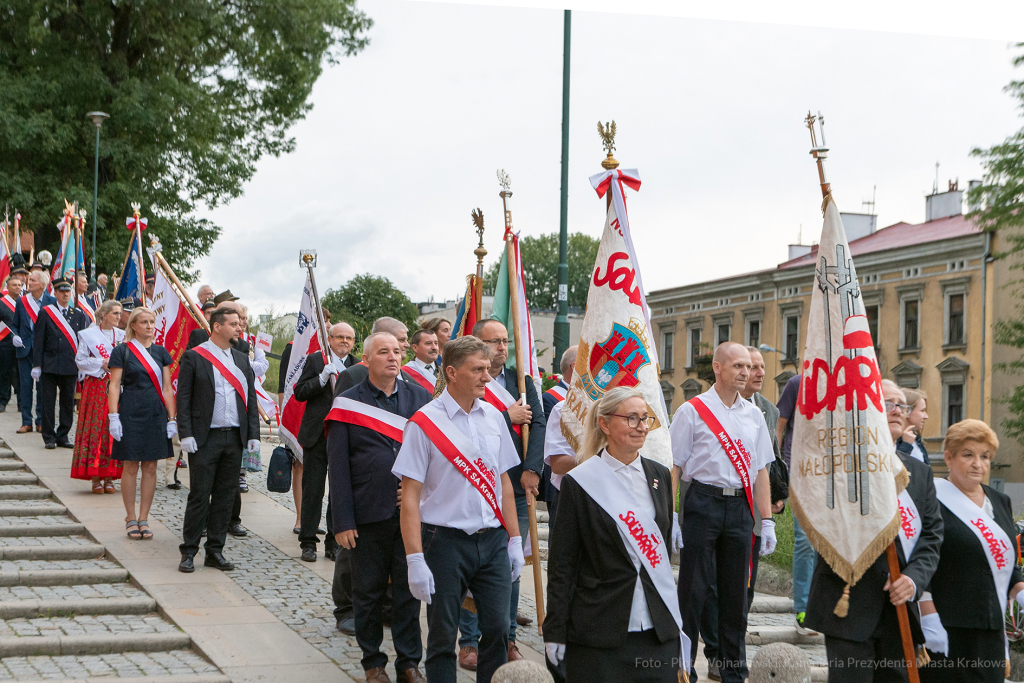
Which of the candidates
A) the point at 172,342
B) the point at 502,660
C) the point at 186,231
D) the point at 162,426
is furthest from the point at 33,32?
the point at 502,660

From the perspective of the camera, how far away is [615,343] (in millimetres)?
6680

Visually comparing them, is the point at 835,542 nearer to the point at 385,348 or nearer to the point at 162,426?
the point at 385,348

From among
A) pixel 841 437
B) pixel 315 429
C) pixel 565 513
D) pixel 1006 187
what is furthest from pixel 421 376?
pixel 1006 187

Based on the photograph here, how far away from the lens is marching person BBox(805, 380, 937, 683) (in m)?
4.81

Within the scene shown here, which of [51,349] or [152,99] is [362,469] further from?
[152,99]

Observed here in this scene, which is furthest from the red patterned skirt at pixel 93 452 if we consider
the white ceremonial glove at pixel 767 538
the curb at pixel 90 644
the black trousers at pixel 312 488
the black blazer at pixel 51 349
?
the white ceremonial glove at pixel 767 538

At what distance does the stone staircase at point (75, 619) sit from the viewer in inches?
247

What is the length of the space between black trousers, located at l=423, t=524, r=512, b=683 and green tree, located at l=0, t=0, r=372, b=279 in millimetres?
21991

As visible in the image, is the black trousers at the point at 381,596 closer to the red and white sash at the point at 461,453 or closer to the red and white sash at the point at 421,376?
the red and white sash at the point at 461,453

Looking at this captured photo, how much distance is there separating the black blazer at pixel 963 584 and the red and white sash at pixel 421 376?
3.91 m

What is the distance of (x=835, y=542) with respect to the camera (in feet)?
16.8

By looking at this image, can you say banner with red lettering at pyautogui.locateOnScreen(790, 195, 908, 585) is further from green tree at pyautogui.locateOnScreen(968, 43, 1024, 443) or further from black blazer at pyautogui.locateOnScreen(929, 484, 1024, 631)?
green tree at pyautogui.locateOnScreen(968, 43, 1024, 443)

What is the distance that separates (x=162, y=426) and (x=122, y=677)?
3.49m

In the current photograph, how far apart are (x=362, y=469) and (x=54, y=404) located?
8.35 meters
